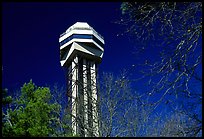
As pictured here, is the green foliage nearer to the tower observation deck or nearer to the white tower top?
the tower observation deck

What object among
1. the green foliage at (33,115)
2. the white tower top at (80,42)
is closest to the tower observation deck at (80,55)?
the white tower top at (80,42)

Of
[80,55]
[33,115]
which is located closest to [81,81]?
[80,55]

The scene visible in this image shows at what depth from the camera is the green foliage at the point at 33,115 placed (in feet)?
41.3

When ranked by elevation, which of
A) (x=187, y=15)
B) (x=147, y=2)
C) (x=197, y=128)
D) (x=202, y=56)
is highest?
(x=147, y=2)

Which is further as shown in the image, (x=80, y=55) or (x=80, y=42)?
(x=80, y=55)

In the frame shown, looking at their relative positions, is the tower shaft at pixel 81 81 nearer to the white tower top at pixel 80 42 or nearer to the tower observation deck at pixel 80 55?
the tower observation deck at pixel 80 55

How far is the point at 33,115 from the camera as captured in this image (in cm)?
1316

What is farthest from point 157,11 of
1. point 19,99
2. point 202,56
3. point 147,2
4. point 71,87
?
point 71,87

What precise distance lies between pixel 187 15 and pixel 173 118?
10.5m

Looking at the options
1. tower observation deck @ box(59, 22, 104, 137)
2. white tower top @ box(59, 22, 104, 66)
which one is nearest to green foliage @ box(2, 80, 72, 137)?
tower observation deck @ box(59, 22, 104, 137)

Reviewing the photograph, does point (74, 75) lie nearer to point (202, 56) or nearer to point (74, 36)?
point (74, 36)

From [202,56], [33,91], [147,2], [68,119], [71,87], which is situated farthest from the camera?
[71,87]

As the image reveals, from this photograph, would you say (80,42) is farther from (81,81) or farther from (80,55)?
(81,81)

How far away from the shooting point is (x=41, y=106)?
13.4m
